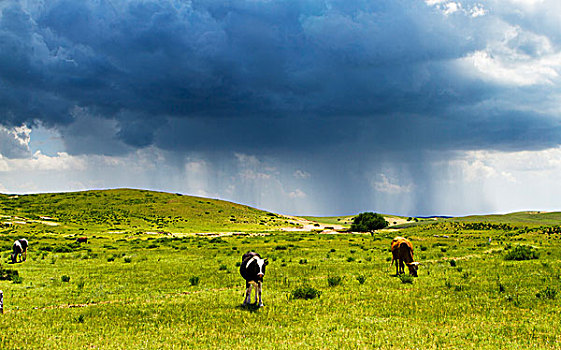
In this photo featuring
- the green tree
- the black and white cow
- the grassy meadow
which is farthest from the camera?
the green tree

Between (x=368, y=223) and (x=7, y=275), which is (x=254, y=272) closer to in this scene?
(x=7, y=275)

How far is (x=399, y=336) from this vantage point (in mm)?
12297

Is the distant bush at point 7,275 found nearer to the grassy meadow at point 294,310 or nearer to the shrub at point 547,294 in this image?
the grassy meadow at point 294,310

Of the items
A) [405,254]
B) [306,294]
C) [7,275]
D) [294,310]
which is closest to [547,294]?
[405,254]

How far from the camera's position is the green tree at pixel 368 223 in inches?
4990

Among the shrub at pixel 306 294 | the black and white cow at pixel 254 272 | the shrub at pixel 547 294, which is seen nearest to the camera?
the shrub at pixel 547 294

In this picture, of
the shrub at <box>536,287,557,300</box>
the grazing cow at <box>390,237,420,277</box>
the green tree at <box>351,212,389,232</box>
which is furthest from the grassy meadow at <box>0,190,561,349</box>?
the green tree at <box>351,212,389,232</box>

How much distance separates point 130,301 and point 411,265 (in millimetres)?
17435

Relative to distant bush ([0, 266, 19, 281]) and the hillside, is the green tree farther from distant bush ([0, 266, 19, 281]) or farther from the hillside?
distant bush ([0, 266, 19, 281])

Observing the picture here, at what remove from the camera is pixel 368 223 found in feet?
420

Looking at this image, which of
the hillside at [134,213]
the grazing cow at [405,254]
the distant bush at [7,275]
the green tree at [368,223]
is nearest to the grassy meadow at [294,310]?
the distant bush at [7,275]

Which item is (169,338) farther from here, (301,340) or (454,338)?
(454,338)

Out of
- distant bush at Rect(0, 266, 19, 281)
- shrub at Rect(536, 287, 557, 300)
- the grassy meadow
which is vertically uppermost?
shrub at Rect(536, 287, 557, 300)

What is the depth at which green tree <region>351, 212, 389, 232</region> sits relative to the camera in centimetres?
12675
